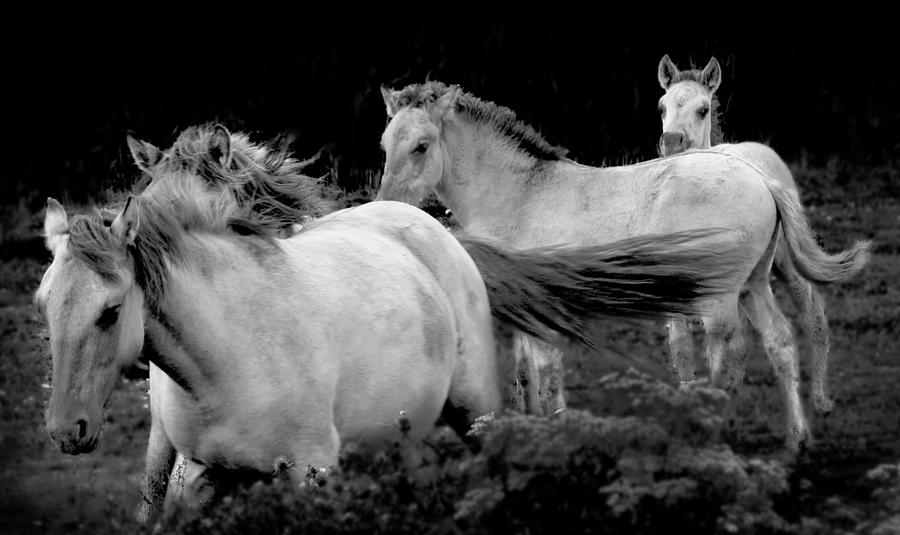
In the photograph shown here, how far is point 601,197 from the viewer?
8641 millimetres

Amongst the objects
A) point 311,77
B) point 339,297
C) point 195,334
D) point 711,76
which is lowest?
point 195,334

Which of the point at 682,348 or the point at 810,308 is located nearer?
the point at 682,348

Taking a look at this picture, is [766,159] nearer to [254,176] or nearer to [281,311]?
[254,176]

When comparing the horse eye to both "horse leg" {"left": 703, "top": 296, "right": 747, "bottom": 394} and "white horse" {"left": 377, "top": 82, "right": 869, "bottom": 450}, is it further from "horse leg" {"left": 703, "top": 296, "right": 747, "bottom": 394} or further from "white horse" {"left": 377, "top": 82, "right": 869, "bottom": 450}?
"horse leg" {"left": 703, "top": 296, "right": 747, "bottom": 394}

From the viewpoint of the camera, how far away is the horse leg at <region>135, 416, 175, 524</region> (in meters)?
5.14

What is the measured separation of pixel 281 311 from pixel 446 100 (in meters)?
4.39

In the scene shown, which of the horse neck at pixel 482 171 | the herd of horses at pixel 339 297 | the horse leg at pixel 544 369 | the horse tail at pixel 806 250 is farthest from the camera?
the horse neck at pixel 482 171

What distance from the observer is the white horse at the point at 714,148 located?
873 centimetres

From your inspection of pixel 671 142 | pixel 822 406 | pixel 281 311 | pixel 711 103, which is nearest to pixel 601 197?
pixel 671 142

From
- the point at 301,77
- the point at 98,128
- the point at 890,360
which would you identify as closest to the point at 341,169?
the point at 301,77

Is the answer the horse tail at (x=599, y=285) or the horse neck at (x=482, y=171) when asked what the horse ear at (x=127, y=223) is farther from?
the horse neck at (x=482, y=171)

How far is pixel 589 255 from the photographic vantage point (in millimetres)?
6273

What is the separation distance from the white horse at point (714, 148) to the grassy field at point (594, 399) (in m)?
0.36

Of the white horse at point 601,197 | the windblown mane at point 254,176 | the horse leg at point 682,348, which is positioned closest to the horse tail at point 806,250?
the white horse at point 601,197
